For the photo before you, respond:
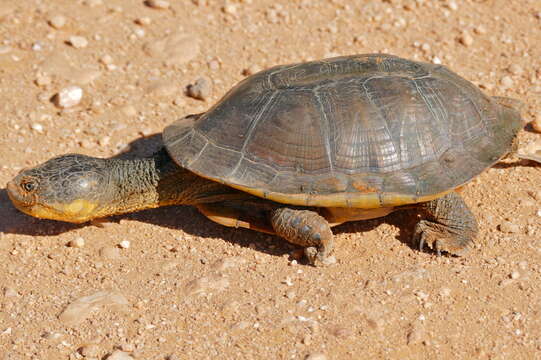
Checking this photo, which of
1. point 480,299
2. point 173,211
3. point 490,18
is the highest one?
point 490,18

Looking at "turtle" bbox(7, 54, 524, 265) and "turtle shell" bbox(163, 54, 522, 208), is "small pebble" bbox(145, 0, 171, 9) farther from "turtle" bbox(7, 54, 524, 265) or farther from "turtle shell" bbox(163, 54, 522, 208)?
"turtle shell" bbox(163, 54, 522, 208)

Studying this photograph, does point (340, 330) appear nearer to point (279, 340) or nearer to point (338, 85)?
point (279, 340)

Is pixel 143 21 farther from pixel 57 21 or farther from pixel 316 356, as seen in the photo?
pixel 316 356

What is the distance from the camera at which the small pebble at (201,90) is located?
698 cm

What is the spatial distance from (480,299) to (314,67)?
2.35 metres

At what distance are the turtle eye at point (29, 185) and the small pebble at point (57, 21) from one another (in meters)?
3.22

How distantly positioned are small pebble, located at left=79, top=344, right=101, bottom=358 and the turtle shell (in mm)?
1584

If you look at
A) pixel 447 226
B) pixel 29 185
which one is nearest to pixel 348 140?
pixel 447 226

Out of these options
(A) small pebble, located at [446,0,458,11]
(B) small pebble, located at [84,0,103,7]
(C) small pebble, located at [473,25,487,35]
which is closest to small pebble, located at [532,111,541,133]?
(C) small pebble, located at [473,25,487,35]

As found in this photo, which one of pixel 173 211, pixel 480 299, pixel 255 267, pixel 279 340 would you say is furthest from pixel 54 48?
pixel 480 299

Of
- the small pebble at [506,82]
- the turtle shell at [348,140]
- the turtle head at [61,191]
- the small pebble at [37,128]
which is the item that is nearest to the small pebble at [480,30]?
the small pebble at [506,82]

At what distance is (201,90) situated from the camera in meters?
6.98

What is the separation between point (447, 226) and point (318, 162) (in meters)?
1.22

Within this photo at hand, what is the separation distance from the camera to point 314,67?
18.1 feet
